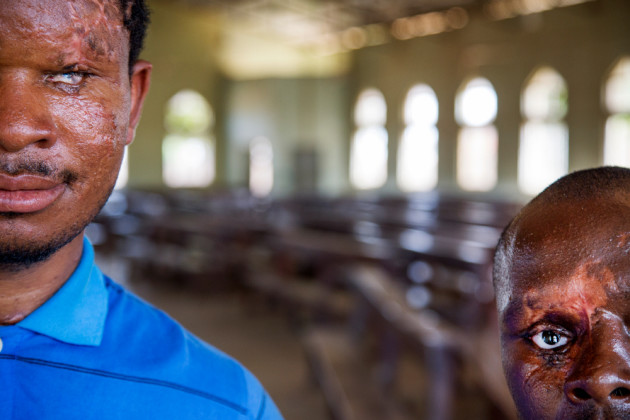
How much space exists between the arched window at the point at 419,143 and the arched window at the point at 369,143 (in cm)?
74

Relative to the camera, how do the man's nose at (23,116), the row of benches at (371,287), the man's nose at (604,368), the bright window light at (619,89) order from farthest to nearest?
1. the bright window light at (619,89)
2. the row of benches at (371,287)
3. the man's nose at (23,116)
4. the man's nose at (604,368)

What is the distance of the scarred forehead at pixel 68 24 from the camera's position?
761 mm

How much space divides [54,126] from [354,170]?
19.3m

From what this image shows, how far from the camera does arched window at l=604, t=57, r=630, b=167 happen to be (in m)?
13.8

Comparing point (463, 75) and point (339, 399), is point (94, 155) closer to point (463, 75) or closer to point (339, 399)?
point (339, 399)

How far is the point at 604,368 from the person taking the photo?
1.91 feet

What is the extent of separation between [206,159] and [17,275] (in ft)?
62.2

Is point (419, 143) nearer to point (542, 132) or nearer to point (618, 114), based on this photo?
point (542, 132)

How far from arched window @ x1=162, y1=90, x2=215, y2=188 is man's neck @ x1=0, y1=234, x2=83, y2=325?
18481 mm

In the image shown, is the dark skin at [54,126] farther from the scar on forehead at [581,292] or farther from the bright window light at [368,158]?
the bright window light at [368,158]

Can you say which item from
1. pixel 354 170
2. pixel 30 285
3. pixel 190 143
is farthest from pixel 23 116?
pixel 354 170

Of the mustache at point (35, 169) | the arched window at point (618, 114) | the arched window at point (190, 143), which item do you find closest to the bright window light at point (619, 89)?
the arched window at point (618, 114)

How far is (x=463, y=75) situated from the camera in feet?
55.6

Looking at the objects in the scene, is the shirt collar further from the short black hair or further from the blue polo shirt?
the short black hair
